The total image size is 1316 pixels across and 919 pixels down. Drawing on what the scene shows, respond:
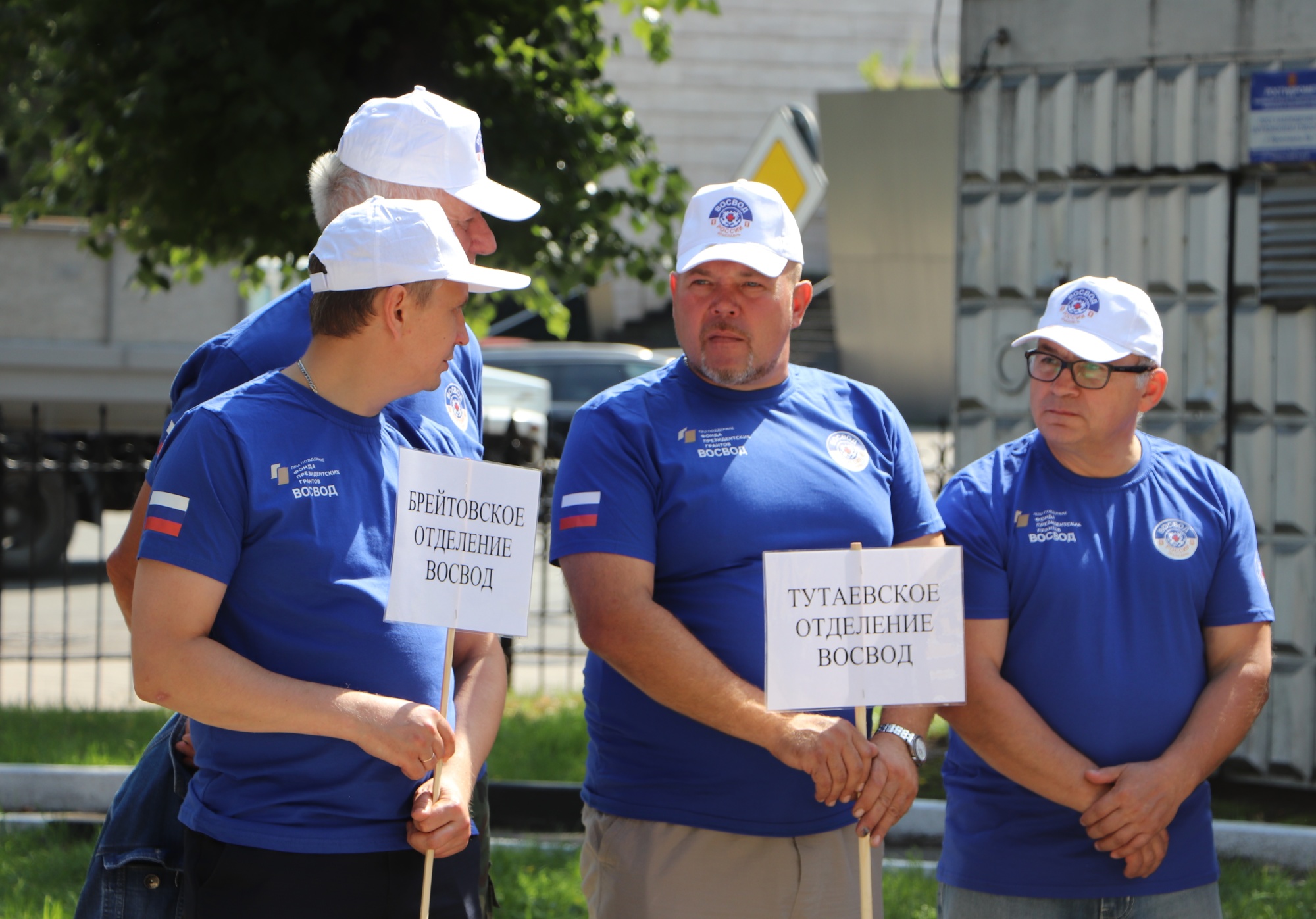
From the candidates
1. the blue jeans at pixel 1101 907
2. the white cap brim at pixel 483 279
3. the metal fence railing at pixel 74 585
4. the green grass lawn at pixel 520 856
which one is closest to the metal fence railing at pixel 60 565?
the metal fence railing at pixel 74 585

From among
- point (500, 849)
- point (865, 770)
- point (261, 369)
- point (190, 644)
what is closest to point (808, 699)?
point (865, 770)

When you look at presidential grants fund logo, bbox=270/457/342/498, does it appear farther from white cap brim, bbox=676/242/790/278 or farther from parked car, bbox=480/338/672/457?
parked car, bbox=480/338/672/457

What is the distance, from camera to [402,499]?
226 centimetres

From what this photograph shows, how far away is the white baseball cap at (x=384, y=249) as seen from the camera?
7.57 ft

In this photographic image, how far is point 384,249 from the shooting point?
7.60 ft

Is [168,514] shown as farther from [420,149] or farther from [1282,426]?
[1282,426]

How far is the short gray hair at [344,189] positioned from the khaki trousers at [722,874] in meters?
1.35

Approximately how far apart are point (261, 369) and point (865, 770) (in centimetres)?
143

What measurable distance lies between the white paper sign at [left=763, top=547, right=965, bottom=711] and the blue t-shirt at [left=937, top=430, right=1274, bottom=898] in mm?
323

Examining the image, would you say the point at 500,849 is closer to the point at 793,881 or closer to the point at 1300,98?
the point at 793,881

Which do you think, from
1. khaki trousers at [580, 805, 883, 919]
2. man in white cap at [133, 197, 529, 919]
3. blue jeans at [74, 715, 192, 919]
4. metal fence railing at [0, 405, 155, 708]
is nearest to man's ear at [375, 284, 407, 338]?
man in white cap at [133, 197, 529, 919]

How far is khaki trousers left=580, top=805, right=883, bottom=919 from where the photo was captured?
108 inches

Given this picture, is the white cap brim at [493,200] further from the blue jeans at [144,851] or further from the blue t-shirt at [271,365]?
the blue jeans at [144,851]

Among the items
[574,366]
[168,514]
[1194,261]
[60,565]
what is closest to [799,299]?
[168,514]
